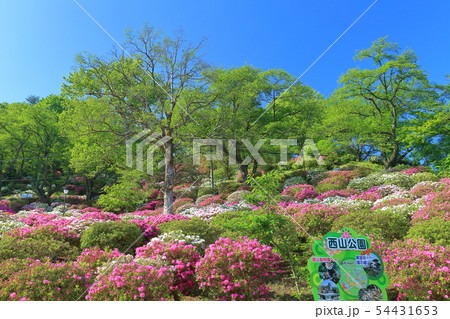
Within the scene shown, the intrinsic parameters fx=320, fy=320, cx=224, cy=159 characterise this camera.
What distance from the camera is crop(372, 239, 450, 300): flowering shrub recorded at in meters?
4.20

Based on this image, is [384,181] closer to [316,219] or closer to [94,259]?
[316,219]

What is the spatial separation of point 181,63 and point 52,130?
61.6ft

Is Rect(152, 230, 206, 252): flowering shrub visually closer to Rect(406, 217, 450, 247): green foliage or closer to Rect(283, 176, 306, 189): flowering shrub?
Rect(406, 217, 450, 247): green foliage

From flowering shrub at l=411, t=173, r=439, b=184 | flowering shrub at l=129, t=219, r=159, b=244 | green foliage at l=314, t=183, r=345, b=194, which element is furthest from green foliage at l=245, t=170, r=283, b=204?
flowering shrub at l=411, t=173, r=439, b=184

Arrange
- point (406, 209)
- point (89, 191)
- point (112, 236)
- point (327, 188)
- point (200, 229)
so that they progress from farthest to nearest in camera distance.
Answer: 1. point (89, 191)
2. point (327, 188)
3. point (406, 209)
4. point (200, 229)
5. point (112, 236)

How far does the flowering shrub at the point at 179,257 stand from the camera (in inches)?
207

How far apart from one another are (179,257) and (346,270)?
9.40ft

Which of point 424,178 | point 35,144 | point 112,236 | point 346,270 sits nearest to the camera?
point 346,270

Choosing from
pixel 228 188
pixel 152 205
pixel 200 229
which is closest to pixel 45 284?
pixel 200 229

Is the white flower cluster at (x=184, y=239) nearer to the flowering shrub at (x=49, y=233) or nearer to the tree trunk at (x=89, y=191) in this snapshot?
the flowering shrub at (x=49, y=233)

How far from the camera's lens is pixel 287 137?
24.2 metres

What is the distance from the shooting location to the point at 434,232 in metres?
6.06

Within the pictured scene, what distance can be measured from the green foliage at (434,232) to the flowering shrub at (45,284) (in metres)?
5.74

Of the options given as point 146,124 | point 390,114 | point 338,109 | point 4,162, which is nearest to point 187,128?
point 146,124
